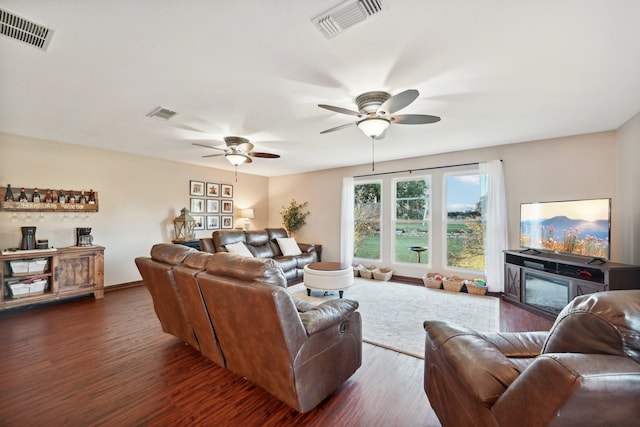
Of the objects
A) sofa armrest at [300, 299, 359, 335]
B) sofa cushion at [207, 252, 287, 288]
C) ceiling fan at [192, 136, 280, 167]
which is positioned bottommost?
sofa armrest at [300, 299, 359, 335]

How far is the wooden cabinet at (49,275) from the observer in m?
3.46

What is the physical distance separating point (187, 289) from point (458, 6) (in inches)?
103

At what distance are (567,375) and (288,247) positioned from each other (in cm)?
516

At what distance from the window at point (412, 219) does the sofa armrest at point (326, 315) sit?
3.61 metres

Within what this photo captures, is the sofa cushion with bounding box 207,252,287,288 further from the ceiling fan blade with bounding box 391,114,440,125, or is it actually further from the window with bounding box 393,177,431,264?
the window with bounding box 393,177,431,264

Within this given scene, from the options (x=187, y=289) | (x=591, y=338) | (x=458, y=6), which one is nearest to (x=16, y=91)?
(x=187, y=289)

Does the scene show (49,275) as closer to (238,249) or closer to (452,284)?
(238,249)

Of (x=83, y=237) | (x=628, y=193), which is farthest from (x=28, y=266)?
(x=628, y=193)

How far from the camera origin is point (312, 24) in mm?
1605

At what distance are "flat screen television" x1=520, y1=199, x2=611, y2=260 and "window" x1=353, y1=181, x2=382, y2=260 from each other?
2.58m

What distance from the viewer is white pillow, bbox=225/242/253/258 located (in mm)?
4766

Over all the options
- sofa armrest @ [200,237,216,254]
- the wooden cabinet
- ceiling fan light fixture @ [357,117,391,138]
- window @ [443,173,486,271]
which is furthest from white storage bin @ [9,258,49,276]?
window @ [443,173,486,271]

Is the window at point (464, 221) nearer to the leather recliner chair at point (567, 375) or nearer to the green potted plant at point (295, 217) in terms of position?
the green potted plant at point (295, 217)

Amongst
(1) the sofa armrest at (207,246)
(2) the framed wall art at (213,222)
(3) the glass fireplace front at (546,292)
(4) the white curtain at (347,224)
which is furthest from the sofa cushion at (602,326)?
(2) the framed wall art at (213,222)
